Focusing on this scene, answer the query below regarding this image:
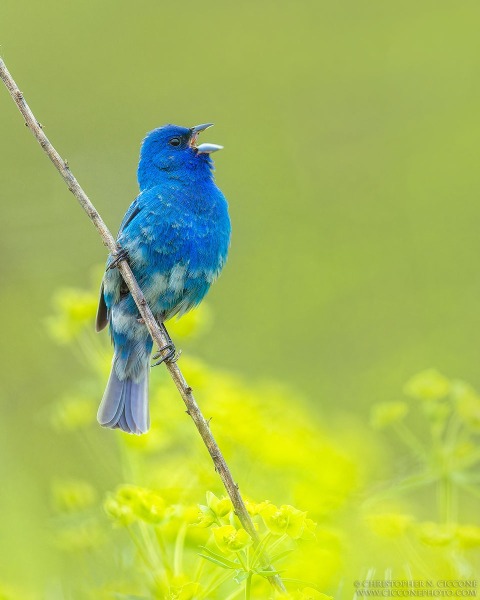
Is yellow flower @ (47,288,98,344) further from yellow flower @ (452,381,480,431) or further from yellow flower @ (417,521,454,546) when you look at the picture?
yellow flower @ (417,521,454,546)

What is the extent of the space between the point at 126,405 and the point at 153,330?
63 cm

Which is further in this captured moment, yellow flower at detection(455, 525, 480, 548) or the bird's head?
the bird's head

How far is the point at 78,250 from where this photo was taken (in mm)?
7113

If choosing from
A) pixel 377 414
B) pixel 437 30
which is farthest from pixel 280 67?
pixel 377 414

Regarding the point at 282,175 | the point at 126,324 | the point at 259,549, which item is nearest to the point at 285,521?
the point at 259,549

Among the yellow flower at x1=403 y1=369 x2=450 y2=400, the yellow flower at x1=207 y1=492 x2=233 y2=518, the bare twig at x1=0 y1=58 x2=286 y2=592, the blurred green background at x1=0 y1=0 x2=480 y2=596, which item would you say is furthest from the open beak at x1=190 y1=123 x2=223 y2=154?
the yellow flower at x1=207 y1=492 x2=233 y2=518

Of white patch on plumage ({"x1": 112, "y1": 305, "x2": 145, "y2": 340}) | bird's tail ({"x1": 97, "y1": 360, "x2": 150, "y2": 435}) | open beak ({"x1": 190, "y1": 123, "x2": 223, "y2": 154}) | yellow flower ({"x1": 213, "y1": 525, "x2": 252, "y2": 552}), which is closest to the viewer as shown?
yellow flower ({"x1": 213, "y1": 525, "x2": 252, "y2": 552})

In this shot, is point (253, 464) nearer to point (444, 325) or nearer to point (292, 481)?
point (292, 481)

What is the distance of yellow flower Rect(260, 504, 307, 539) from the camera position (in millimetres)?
1847

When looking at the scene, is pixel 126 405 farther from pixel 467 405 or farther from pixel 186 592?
pixel 186 592

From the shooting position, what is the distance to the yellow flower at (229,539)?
1.83 meters

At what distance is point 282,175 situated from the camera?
8773mm

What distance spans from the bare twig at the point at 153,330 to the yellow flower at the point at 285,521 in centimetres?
8

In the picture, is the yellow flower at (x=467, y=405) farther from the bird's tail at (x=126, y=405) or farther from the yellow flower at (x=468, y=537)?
the bird's tail at (x=126, y=405)
